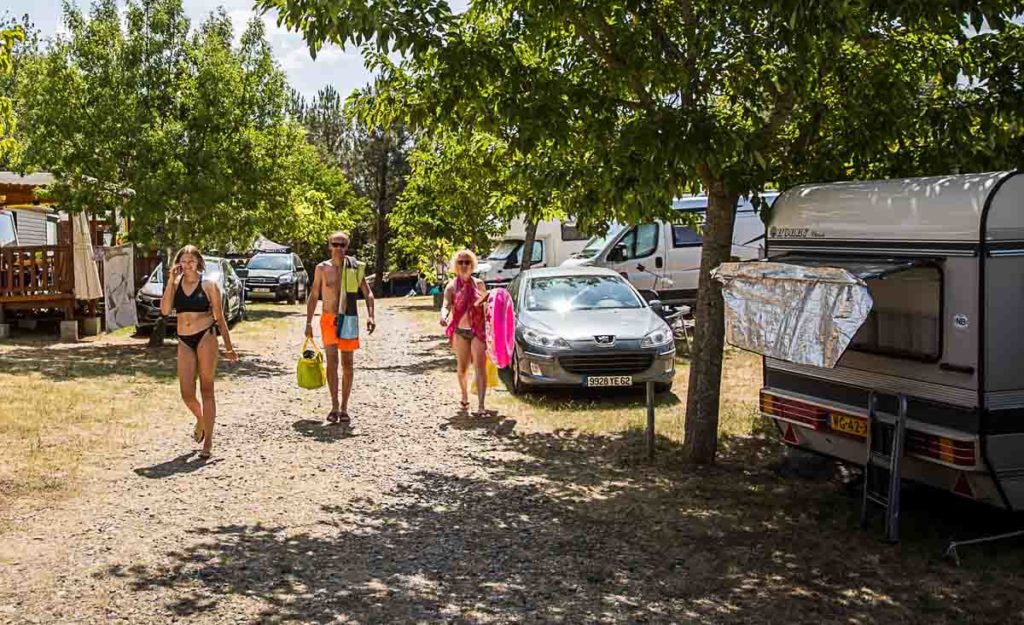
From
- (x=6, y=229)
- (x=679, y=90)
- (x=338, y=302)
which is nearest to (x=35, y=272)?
(x=6, y=229)

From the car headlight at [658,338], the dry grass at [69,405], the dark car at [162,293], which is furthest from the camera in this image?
the dark car at [162,293]

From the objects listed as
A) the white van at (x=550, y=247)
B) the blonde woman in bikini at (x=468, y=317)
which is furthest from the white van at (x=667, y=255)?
the white van at (x=550, y=247)

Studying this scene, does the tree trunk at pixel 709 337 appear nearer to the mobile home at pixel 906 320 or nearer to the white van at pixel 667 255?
the mobile home at pixel 906 320

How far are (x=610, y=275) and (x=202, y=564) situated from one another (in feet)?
28.8

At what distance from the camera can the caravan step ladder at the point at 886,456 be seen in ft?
20.5

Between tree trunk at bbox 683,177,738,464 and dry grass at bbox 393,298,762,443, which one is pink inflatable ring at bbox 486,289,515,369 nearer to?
dry grass at bbox 393,298,762,443

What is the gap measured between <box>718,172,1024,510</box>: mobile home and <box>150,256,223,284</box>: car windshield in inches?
558

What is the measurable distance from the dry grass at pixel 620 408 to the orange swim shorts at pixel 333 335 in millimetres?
1996

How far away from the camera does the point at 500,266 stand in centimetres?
2905

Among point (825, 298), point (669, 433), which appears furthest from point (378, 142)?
point (825, 298)

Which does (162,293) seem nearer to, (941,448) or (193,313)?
(193,313)

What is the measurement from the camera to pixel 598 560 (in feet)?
20.3

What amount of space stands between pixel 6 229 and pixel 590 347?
15.2 m

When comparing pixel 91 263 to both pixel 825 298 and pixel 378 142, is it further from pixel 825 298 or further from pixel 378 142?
pixel 378 142
